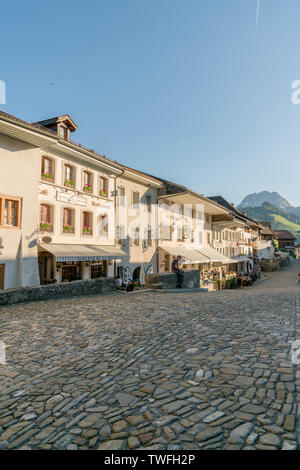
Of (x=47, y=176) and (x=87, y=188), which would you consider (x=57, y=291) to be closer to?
(x=47, y=176)

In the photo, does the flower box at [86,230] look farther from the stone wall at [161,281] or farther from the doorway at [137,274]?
the doorway at [137,274]

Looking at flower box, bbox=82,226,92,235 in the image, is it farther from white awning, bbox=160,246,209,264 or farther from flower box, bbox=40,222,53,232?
white awning, bbox=160,246,209,264

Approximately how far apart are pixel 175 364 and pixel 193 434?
1.73 meters

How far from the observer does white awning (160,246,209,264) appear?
90.3ft

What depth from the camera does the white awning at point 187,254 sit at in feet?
90.3

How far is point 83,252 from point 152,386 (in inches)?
633

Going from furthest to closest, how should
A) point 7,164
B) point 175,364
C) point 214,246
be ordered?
point 214,246 < point 7,164 < point 175,364

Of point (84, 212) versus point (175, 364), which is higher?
point (84, 212)

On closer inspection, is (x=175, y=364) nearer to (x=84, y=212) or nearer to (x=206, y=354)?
(x=206, y=354)

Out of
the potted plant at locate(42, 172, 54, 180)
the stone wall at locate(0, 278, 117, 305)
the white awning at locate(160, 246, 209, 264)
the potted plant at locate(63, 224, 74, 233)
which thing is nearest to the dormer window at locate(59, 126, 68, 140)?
the potted plant at locate(42, 172, 54, 180)

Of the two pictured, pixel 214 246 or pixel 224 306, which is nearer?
pixel 224 306

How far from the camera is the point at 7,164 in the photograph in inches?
613

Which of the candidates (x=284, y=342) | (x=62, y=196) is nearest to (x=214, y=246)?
(x=62, y=196)

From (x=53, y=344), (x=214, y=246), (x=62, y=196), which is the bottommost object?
(x=53, y=344)
